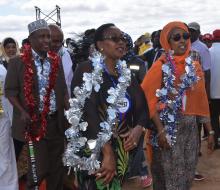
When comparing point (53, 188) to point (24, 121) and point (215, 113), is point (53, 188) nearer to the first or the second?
point (24, 121)

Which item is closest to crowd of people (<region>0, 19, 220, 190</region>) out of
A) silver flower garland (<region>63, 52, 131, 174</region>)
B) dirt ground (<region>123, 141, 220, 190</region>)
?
silver flower garland (<region>63, 52, 131, 174</region>)

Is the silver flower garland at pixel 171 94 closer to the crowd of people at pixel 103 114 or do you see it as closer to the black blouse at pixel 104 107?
the crowd of people at pixel 103 114

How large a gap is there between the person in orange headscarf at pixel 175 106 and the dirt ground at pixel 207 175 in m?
1.69

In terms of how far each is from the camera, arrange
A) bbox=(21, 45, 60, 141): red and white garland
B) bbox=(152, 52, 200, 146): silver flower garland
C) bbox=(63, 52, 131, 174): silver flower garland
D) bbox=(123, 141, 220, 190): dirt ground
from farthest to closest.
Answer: bbox=(123, 141, 220, 190): dirt ground < bbox=(21, 45, 60, 141): red and white garland < bbox=(152, 52, 200, 146): silver flower garland < bbox=(63, 52, 131, 174): silver flower garland

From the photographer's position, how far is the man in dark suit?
4645 mm

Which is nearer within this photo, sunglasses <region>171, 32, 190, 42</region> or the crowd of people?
the crowd of people

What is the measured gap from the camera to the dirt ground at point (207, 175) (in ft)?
19.7

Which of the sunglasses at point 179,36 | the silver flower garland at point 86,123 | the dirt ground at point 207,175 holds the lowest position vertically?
the dirt ground at point 207,175

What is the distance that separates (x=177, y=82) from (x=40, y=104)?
1.44m

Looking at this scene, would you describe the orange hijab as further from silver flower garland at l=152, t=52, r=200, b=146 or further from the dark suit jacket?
the dark suit jacket

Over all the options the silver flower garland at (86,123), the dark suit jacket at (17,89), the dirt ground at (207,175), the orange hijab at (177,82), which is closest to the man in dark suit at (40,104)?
the dark suit jacket at (17,89)

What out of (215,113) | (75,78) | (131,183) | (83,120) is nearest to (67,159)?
(83,120)

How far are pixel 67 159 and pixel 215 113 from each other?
5.13m

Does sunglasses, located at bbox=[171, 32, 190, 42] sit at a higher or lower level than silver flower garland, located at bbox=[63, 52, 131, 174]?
higher
